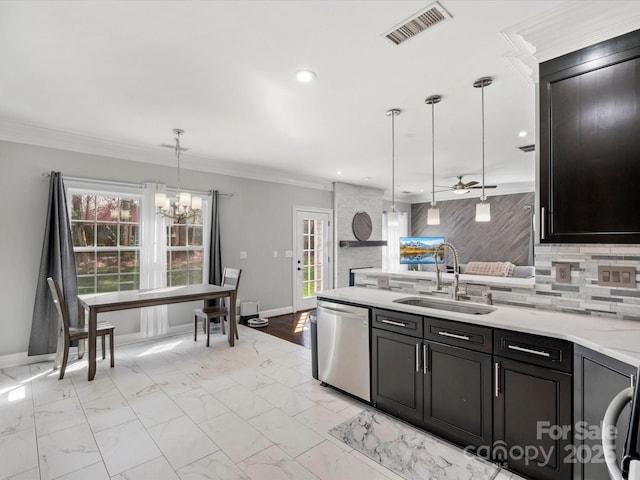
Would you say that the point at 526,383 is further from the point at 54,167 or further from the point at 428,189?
the point at 428,189

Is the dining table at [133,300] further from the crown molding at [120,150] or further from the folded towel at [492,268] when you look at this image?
the folded towel at [492,268]

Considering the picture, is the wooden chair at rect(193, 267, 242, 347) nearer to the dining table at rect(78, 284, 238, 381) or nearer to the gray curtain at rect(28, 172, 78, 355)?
the dining table at rect(78, 284, 238, 381)

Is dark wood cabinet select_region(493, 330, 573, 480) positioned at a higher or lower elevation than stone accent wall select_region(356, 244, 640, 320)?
lower

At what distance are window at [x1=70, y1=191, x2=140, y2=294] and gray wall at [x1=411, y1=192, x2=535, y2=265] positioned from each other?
731 cm

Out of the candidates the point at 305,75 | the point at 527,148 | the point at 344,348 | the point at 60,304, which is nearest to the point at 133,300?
the point at 60,304

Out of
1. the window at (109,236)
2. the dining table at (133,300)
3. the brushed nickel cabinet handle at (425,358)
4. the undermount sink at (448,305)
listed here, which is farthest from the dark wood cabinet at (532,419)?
the window at (109,236)

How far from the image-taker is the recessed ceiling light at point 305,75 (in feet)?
8.12

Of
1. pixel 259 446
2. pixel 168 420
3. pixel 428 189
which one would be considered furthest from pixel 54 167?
pixel 428 189

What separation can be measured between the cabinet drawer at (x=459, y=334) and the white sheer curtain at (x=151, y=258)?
12.3ft

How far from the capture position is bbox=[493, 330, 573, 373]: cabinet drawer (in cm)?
174

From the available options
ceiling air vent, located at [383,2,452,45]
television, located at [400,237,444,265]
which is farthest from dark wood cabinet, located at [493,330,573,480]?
television, located at [400,237,444,265]

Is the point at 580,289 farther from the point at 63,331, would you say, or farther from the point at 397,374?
the point at 63,331

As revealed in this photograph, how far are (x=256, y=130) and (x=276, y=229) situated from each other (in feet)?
7.97

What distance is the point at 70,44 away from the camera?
2131 mm
